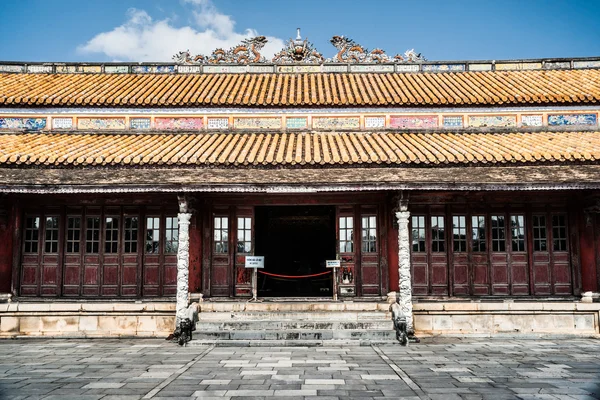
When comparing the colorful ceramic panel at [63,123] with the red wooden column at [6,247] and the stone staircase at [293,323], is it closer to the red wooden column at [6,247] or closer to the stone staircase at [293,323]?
the red wooden column at [6,247]

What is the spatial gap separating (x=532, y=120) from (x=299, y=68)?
316 inches

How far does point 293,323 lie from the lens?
438 inches

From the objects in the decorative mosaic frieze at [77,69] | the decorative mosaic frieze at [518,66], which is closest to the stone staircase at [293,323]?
the decorative mosaic frieze at [77,69]

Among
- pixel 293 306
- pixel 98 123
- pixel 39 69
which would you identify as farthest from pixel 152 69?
pixel 293 306

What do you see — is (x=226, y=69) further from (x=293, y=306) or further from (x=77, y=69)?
(x=293, y=306)

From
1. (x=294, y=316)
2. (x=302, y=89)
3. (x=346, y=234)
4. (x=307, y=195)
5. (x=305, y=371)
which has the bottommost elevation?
(x=305, y=371)

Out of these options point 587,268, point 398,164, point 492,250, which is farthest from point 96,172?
point 587,268

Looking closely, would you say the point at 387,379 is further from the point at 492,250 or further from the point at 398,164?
the point at 492,250

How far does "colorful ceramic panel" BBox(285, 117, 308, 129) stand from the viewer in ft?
46.8

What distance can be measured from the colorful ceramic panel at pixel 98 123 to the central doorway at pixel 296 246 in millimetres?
5712

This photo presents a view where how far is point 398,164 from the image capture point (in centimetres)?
1121

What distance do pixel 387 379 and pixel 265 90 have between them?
10469 mm

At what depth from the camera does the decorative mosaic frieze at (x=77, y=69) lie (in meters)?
16.6

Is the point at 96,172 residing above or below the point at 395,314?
above
